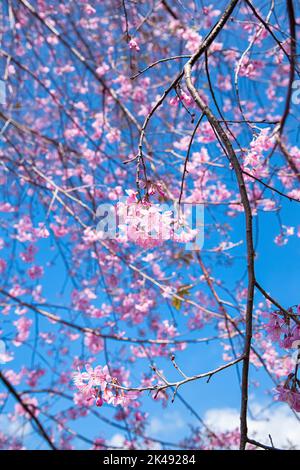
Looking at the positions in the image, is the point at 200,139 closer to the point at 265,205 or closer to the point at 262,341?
the point at 265,205

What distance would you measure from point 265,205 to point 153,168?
4.17ft

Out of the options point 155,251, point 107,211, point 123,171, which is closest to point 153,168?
point 107,211

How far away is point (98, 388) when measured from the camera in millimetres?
1787

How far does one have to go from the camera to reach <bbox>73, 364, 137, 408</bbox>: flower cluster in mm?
1760

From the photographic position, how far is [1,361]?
411 centimetres

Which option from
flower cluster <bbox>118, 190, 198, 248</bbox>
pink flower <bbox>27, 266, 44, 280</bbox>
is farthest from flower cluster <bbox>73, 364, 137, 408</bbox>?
pink flower <bbox>27, 266, 44, 280</bbox>

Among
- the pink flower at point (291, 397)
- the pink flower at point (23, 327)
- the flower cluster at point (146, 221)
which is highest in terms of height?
the pink flower at point (23, 327)


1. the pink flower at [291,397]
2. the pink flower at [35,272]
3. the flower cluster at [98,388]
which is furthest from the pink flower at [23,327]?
the pink flower at [291,397]

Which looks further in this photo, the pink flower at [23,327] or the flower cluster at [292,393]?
the pink flower at [23,327]

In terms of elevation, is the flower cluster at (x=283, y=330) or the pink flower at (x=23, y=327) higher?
the pink flower at (x=23, y=327)

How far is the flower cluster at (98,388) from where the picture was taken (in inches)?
69.3

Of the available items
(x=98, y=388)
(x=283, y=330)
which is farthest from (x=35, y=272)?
(x=283, y=330)

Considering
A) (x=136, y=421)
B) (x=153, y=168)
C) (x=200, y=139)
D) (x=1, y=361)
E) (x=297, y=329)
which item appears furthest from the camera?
(x=136, y=421)

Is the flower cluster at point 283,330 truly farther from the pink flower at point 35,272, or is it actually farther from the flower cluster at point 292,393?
the pink flower at point 35,272
